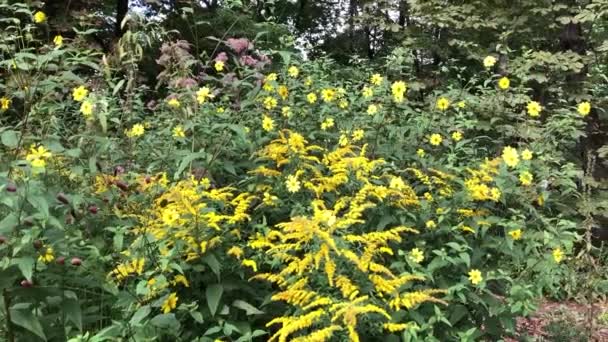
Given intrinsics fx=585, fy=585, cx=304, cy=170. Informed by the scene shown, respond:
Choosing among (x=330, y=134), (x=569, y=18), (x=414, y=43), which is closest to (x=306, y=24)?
(x=414, y=43)

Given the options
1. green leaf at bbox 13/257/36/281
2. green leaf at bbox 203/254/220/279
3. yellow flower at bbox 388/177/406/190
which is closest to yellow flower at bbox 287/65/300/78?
yellow flower at bbox 388/177/406/190

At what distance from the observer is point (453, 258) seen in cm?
235

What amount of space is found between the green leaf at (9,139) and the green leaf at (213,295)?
0.87m

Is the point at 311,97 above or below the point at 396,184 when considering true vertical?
above

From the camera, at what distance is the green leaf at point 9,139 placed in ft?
6.76

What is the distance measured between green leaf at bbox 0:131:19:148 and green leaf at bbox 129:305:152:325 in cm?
77

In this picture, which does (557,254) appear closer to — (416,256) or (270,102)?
Answer: (416,256)

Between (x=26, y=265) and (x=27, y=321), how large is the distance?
208 mm

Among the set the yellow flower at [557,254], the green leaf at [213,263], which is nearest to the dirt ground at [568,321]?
the yellow flower at [557,254]

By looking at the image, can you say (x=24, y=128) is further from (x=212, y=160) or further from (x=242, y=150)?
(x=242, y=150)

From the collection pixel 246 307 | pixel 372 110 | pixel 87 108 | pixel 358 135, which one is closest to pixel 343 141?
pixel 358 135

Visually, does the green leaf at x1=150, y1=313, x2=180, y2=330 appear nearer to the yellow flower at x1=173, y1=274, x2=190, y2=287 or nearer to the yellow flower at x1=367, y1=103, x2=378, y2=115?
the yellow flower at x1=173, y1=274, x2=190, y2=287

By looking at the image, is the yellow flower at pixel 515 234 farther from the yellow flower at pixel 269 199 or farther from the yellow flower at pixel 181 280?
the yellow flower at pixel 181 280

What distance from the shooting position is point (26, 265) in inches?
66.8
